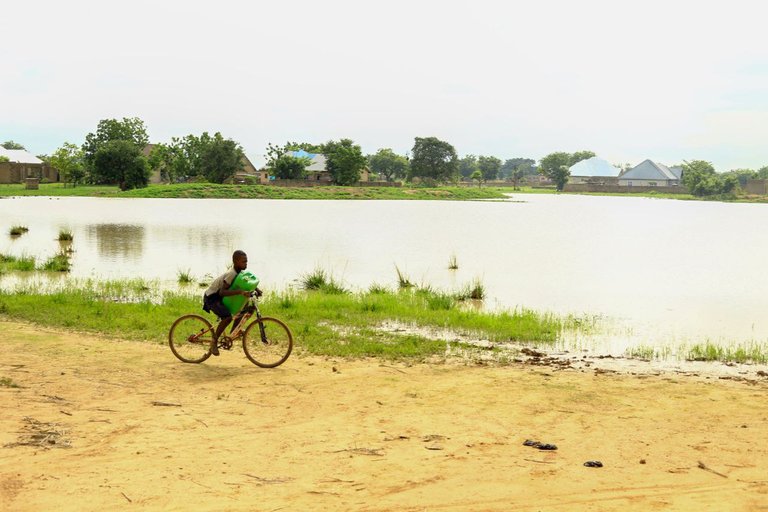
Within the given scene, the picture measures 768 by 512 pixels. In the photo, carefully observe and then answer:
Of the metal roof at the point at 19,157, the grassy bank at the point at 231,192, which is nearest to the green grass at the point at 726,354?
the grassy bank at the point at 231,192

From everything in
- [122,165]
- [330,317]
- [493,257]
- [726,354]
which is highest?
[122,165]

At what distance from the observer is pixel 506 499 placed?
676 centimetres

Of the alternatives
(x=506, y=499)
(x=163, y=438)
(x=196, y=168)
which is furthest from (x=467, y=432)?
(x=196, y=168)

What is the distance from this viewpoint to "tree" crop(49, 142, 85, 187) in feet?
367

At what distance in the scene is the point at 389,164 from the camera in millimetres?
177375

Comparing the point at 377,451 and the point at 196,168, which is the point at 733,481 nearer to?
the point at 377,451

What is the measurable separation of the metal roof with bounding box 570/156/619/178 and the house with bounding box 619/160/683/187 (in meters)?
6.97

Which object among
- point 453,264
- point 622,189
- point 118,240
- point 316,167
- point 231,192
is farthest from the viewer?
point 622,189

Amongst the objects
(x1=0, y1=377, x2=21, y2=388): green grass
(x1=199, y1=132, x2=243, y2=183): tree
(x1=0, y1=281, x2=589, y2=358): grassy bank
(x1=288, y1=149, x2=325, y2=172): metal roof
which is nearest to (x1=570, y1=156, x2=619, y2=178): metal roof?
(x1=288, y1=149, x2=325, y2=172): metal roof

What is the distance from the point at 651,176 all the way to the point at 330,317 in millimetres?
172897

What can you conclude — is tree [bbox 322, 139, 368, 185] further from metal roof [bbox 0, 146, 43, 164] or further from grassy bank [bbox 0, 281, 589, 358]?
grassy bank [bbox 0, 281, 589, 358]

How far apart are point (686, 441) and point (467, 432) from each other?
2.44m

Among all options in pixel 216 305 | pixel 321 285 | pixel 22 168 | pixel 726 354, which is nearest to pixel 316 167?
pixel 22 168

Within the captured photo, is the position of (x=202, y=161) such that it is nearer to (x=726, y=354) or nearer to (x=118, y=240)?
(x=118, y=240)
